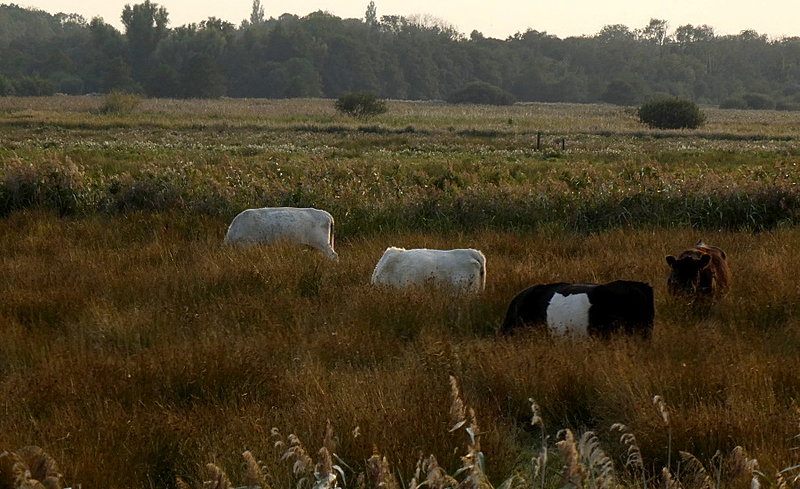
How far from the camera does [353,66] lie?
5030 inches

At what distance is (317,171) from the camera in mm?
17422

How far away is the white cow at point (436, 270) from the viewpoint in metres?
8.73

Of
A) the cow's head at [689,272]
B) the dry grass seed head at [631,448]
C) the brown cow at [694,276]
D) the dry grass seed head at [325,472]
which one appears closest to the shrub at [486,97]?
the brown cow at [694,276]

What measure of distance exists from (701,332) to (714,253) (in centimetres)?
214

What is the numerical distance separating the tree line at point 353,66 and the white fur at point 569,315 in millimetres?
98412

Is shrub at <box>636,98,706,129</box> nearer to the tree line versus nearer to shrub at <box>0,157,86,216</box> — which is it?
shrub at <box>0,157,86,216</box>

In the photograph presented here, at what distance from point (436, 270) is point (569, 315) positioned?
222 centimetres

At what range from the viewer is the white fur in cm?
689

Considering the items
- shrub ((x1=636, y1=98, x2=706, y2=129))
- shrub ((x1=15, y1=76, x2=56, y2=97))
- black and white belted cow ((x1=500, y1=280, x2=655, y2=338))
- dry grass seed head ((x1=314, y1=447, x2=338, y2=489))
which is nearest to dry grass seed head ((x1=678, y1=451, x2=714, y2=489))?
dry grass seed head ((x1=314, y1=447, x2=338, y2=489))

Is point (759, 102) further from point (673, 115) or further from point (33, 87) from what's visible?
point (33, 87)

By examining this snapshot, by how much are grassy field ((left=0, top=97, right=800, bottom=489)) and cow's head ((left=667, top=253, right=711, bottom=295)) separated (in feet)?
0.77

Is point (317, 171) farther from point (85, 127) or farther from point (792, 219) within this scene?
point (85, 127)

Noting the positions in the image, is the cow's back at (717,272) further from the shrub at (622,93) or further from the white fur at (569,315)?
the shrub at (622,93)

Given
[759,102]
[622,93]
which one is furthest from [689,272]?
[622,93]
